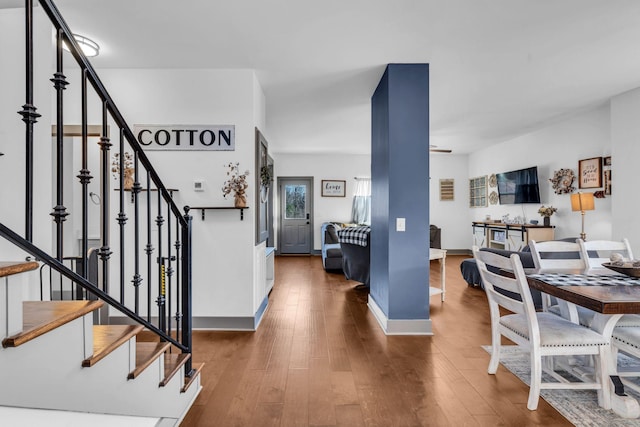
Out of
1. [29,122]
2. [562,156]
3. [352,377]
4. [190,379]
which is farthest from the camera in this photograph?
[562,156]

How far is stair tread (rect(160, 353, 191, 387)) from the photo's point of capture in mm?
1742

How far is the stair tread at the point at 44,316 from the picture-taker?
927 millimetres

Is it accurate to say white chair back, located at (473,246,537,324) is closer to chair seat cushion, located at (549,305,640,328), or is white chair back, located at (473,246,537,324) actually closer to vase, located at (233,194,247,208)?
chair seat cushion, located at (549,305,640,328)

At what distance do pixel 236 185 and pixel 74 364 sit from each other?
7.95ft

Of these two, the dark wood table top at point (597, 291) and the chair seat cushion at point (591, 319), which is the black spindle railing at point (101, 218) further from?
the chair seat cushion at point (591, 319)

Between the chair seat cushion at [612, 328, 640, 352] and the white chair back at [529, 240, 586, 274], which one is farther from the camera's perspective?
the white chair back at [529, 240, 586, 274]

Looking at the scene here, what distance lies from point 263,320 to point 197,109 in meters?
2.36

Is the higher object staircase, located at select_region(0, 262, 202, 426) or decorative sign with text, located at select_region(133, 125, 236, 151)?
decorative sign with text, located at select_region(133, 125, 236, 151)

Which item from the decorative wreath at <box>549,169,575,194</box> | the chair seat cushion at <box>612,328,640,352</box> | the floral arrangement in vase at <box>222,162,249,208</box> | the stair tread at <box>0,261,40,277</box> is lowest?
the chair seat cushion at <box>612,328,640,352</box>

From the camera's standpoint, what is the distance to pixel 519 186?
21.6ft

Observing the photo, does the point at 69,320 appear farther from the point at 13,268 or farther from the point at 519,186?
the point at 519,186

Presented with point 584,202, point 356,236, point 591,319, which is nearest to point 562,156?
point 584,202

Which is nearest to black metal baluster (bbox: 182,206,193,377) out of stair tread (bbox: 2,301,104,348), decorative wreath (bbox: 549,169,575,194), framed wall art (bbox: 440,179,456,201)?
stair tread (bbox: 2,301,104,348)

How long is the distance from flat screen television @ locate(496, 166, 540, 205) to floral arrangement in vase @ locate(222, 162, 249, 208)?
5488mm
